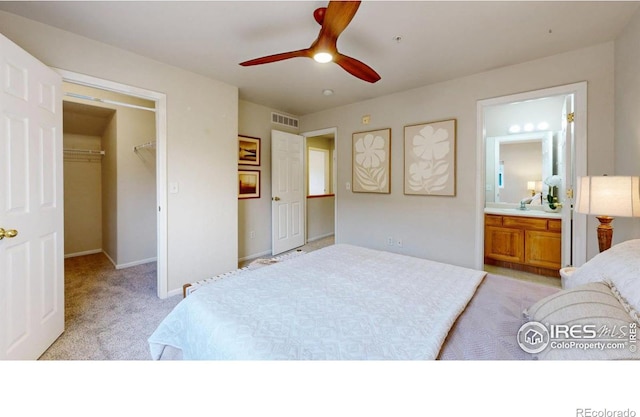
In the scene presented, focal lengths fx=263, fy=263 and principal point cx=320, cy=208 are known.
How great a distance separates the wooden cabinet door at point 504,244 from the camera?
131 inches

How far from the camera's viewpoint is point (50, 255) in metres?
1.81

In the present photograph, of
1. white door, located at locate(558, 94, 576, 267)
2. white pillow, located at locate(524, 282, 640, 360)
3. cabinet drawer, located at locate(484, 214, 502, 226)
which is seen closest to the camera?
white pillow, located at locate(524, 282, 640, 360)

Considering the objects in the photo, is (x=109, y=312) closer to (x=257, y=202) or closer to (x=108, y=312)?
(x=108, y=312)

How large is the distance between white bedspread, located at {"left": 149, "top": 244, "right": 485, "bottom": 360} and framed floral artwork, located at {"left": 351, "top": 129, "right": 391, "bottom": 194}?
213cm

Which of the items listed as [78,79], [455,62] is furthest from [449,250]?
[78,79]

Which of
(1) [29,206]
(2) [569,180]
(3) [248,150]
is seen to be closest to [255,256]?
(3) [248,150]

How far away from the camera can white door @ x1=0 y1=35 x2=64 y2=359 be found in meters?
1.44

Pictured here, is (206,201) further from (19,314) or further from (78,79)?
(19,314)

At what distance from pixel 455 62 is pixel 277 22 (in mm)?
1777

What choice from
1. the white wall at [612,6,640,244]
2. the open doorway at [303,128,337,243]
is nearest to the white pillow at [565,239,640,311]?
the white wall at [612,6,640,244]

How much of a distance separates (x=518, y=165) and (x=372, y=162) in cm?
220

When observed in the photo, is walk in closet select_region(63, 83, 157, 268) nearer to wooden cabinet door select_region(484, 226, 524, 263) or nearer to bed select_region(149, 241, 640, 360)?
bed select_region(149, 241, 640, 360)

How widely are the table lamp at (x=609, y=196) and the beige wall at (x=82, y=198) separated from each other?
586cm

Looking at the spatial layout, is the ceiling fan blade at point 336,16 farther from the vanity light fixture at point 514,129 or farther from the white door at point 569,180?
the vanity light fixture at point 514,129
